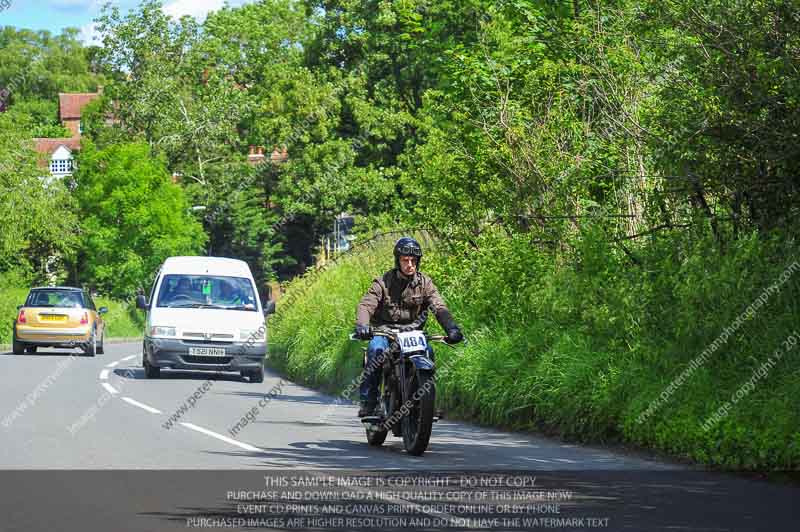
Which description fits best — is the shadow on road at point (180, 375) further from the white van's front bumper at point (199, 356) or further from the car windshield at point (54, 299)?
the car windshield at point (54, 299)

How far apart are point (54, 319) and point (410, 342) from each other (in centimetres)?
2331

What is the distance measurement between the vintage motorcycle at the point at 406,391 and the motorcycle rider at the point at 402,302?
0.34ft

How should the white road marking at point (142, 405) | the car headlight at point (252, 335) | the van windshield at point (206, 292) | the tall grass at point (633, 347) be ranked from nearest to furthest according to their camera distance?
the tall grass at point (633, 347), the white road marking at point (142, 405), the car headlight at point (252, 335), the van windshield at point (206, 292)

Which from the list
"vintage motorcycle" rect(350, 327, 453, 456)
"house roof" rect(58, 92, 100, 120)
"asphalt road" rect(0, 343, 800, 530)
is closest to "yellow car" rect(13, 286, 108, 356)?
"asphalt road" rect(0, 343, 800, 530)

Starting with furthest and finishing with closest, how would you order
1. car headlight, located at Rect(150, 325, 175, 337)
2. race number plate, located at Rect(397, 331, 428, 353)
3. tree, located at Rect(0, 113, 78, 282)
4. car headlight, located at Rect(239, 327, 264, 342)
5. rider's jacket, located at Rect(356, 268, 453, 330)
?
tree, located at Rect(0, 113, 78, 282), car headlight, located at Rect(239, 327, 264, 342), car headlight, located at Rect(150, 325, 175, 337), rider's jacket, located at Rect(356, 268, 453, 330), race number plate, located at Rect(397, 331, 428, 353)

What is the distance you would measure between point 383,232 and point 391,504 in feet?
63.9

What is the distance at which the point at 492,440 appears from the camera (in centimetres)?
1455

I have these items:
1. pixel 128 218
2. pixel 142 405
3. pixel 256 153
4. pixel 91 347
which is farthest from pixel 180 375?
pixel 256 153

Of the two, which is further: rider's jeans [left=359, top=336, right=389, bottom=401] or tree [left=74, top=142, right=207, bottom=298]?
tree [left=74, top=142, right=207, bottom=298]

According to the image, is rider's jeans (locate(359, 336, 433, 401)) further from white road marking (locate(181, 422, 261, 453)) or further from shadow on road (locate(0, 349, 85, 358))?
shadow on road (locate(0, 349, 85, 358))

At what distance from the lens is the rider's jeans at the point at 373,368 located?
43.7 feet

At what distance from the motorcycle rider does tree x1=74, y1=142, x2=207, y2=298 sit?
6077cm

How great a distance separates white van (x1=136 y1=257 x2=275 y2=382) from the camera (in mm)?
24906

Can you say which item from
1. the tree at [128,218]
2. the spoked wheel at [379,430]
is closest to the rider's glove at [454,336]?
the spoked wheel at [379,430]
